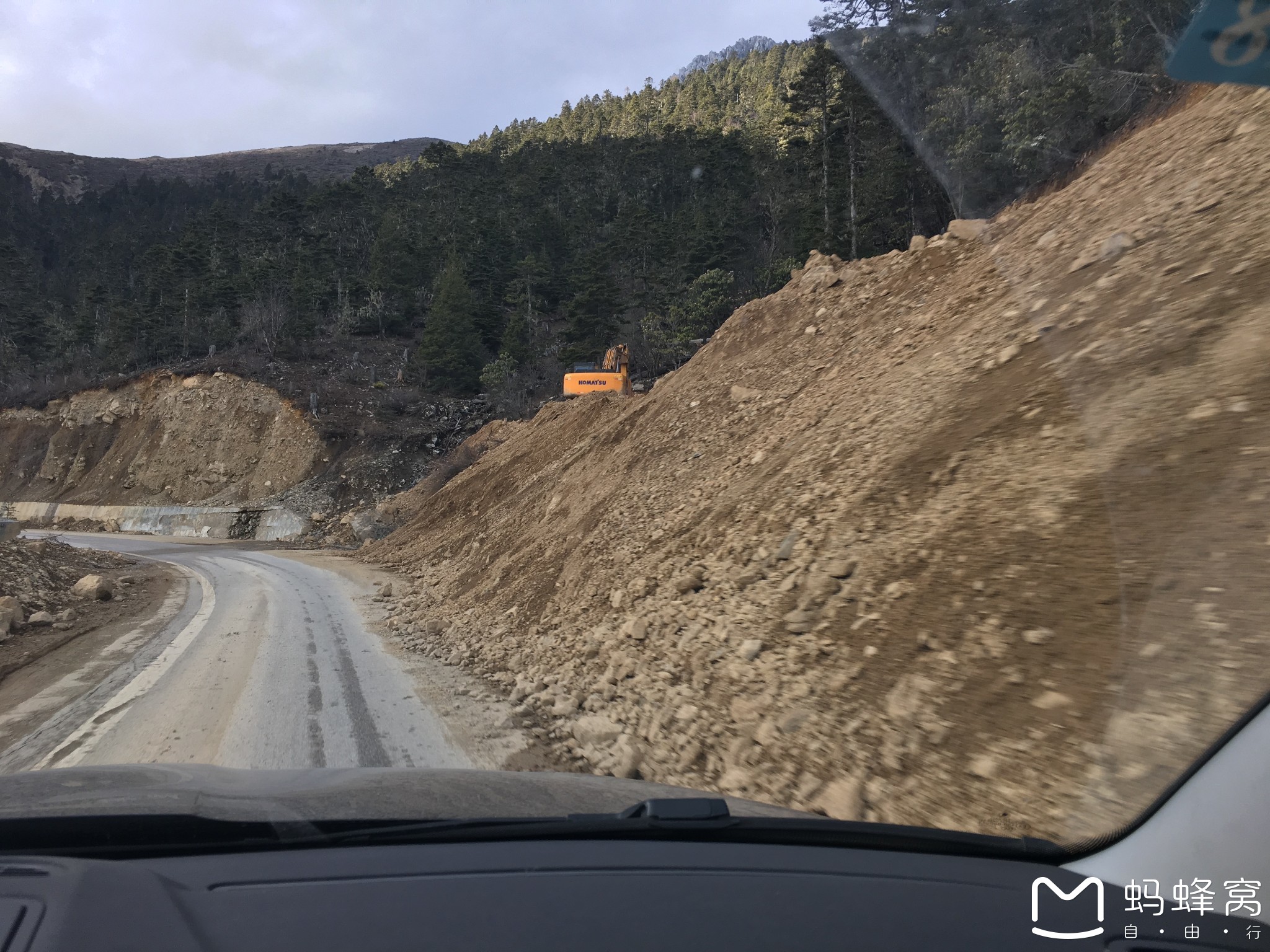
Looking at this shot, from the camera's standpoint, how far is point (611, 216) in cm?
6838

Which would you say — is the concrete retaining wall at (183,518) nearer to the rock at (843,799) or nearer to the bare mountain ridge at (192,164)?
the rock at (843,799)

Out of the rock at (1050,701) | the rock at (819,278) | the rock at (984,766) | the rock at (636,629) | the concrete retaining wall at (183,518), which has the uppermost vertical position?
the rock at (819,278)

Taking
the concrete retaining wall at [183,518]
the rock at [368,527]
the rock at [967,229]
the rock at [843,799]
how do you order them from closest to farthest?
the rock at [843,799]
the rock at [967,229]
the rock at [368,527]
the concrete retaining wall at [183,518]

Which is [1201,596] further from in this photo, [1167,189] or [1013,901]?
[1167,189]

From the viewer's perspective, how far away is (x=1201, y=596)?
3365 mm

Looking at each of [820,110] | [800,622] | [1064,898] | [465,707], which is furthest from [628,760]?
[820,110]

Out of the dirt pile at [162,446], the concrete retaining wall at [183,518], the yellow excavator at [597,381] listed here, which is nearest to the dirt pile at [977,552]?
the yellow excavator at [597,381]

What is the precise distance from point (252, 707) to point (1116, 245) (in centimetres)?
815

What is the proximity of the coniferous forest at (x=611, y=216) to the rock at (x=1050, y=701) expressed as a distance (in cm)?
557

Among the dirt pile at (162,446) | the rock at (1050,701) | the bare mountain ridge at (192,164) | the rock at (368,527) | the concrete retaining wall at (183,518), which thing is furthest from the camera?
the bare mountain ridge at (192,164)

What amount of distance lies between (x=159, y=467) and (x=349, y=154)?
419 ft

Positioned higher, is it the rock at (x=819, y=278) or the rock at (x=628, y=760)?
the rock at (x=819, y=278)

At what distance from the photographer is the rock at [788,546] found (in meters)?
6.55

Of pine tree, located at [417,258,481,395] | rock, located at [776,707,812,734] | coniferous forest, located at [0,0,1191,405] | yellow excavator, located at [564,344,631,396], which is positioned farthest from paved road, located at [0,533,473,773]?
pine tree, located at [417,258,481,395]
